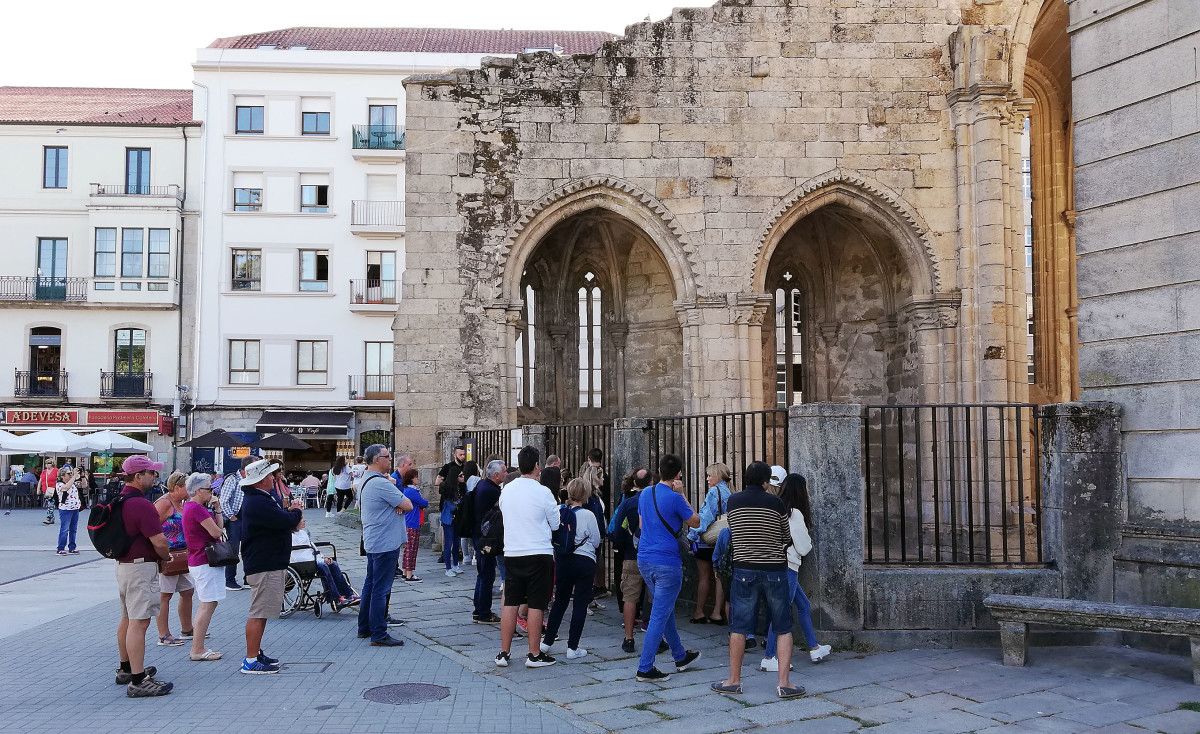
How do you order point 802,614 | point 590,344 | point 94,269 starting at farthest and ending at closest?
1. point 94,269
2. point 590,344
3. point 802,614

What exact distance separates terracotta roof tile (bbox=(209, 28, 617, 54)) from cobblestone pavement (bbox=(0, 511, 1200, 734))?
106ft

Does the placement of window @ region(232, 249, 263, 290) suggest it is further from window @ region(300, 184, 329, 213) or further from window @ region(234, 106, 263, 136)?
window @ region(234, 106, 263, 136)

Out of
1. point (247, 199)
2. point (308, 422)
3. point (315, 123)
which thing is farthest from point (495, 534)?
point (315, 123)

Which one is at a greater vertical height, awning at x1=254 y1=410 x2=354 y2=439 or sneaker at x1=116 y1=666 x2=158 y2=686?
awning at x1=254 y1=410 x2=354 y2=439

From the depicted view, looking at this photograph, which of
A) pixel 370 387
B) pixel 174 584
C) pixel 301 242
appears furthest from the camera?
pixel 301 242

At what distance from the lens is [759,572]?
678 centimetres

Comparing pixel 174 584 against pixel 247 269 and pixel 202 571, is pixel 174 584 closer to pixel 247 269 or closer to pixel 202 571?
pixel 202 571

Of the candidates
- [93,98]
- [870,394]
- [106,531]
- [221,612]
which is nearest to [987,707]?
[106,531]

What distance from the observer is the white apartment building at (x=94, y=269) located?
34.0 m

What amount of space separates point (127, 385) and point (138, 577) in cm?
3008

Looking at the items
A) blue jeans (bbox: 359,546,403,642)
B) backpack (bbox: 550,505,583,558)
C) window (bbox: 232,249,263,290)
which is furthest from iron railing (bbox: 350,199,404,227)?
backpack (bbox: 550,505,583,558)

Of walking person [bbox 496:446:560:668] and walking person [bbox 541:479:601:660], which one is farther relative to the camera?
walking person [bbox 541:479:601:660]

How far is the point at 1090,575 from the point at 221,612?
8623mm

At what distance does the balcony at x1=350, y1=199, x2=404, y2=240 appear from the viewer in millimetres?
35312
